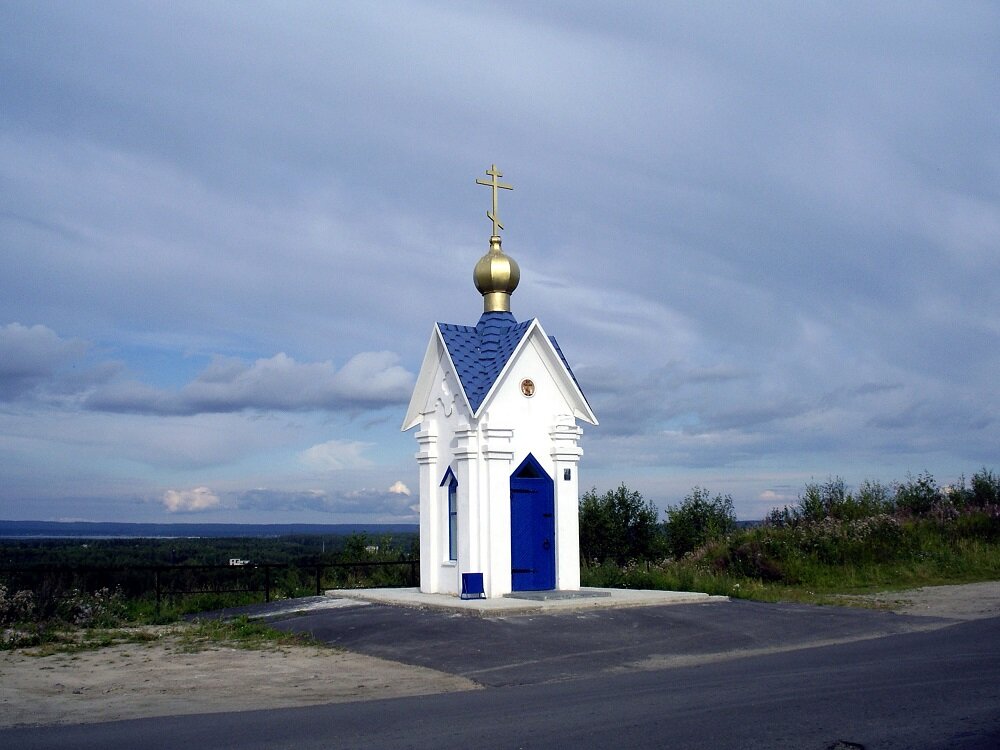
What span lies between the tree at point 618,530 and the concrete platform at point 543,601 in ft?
38.2

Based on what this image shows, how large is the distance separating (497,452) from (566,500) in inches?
77.1

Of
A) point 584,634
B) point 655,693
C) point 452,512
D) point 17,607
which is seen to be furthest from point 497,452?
point 655,693

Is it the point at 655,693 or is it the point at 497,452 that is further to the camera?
the point at 497,452

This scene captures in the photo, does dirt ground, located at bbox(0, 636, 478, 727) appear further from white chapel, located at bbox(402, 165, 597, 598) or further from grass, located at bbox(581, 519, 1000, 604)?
grass, located at bbox(581, 519, 1000, 604)

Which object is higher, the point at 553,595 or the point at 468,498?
the point at 468,498

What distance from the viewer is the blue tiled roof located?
1950cm

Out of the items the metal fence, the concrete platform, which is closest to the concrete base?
the concrete platform

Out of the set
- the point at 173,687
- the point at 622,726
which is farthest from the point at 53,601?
the point at 622,726

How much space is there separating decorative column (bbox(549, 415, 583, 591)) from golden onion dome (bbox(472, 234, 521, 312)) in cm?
304

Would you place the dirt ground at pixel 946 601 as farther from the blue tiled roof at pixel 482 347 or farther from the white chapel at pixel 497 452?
the blue tiled roof at pixel 482 347

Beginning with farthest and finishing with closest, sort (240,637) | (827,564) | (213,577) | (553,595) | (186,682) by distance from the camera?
(213,577) → (827,564) → (553,595) → (240,637) → (186,682)

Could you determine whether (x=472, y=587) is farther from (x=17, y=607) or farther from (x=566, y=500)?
(x=17, y=607)

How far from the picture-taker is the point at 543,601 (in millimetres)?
17406

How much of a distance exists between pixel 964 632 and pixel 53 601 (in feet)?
51.4
